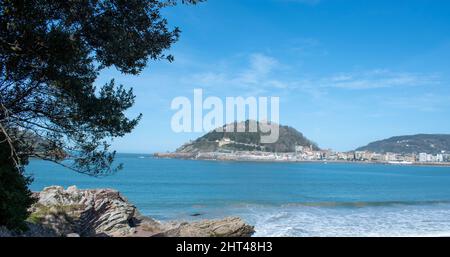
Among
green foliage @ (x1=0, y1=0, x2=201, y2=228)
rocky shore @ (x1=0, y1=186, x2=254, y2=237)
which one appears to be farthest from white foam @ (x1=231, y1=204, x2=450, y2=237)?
green foliage @ (x1=0, y1=0, x2=201, y2=228)

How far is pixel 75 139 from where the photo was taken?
9445 mm

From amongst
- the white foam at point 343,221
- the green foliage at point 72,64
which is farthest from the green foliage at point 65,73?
the white foam at point 343,221

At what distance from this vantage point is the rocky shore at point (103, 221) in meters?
16.3

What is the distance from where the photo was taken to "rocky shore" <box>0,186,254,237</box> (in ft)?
53.5

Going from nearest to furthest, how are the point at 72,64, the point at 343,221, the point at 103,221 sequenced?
the point at 72,64
the point at 103,221
the point at 343,221

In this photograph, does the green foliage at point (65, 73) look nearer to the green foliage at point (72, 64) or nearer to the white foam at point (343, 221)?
the green foliage at point (72, 64)

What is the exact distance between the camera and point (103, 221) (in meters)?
20.5

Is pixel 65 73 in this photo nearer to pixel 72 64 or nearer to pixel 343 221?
pixel 72 64

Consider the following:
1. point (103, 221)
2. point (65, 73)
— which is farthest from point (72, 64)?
point (103, 221)

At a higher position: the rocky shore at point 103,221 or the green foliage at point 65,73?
the green foliage at point 65,73

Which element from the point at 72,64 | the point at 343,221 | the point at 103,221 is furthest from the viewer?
the point at 343,221

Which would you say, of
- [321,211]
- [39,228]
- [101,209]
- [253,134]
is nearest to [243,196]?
[321,211]

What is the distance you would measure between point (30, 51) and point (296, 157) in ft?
627

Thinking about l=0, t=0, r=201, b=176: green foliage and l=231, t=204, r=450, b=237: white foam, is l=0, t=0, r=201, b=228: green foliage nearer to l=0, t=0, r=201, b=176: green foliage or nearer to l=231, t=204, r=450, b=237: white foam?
l=0, t=0, r=201, b=176: green foliage
